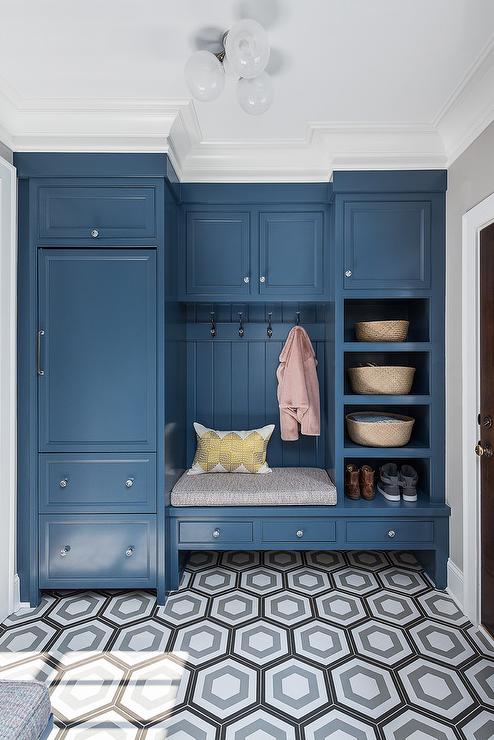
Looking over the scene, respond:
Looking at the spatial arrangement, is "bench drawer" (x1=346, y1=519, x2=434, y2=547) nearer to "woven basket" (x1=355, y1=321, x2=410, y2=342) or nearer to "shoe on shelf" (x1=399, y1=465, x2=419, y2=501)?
"shoe on shelf" (x1=399, y1=465, x2=419, y2=501)

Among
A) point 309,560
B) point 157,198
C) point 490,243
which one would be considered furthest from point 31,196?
point 309,560

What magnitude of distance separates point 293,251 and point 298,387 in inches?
33.8

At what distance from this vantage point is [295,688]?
6.00 ft

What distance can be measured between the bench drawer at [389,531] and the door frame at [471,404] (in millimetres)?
259

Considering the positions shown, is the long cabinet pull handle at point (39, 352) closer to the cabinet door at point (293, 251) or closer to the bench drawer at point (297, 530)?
the cabinet door at point (293, 251)

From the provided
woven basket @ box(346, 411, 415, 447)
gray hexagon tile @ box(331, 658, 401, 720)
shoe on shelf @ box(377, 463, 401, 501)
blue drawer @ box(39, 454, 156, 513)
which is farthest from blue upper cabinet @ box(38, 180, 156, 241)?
gray hexagon tile @ box(331, 658, 401, 720)

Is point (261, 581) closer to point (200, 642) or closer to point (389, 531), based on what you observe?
point (200, 642)

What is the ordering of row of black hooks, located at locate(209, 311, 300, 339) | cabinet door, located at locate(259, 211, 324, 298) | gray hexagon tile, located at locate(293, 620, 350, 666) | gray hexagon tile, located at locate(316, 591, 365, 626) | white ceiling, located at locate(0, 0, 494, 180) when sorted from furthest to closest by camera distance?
row of black hooks, located at locate(209, 311, 300, 339)
cabinet door, located at locate(259, 211, 324, 298)
gray hexagon tile, located at locate(316, 591, 365, 626)
gray hexagon tile, located at locate(293, 620, 350, 666)
white ceiling, located at locate(0, 0, 494, 180)

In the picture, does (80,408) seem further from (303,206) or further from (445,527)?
(445,527)

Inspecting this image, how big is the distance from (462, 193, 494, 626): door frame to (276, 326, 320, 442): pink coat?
2.92 ft

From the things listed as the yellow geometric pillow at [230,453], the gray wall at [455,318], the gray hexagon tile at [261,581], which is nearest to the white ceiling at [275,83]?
the gray wall at [455,318]

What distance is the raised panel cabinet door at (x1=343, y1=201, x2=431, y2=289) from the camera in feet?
8.71

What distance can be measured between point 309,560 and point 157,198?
2.38 metres

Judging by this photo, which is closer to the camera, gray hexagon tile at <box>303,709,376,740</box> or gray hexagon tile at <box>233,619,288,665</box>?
gray hexagon tile at <box>303,709,376,740</box>
